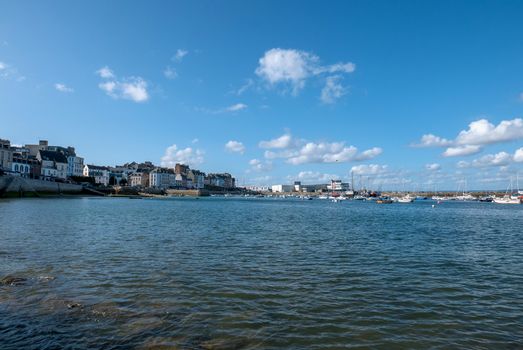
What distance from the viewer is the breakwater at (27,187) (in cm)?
8794

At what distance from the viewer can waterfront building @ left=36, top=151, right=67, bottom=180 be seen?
140 m

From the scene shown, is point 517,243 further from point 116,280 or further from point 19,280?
point 19,280

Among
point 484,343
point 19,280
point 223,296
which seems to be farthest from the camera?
point 19,280

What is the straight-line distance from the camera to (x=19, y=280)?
43.6 feet

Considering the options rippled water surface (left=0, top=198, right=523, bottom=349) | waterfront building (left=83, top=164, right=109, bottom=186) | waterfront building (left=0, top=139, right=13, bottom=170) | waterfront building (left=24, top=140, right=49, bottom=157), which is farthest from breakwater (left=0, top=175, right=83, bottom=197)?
rippled water surface (left=0, top=198, right=523, bottom=349)

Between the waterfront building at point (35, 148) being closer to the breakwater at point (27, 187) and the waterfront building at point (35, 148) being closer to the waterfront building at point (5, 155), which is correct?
the waterfront building at point (5, 155)

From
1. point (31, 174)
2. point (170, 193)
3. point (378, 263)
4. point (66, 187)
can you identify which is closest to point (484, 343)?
point (378, 263)

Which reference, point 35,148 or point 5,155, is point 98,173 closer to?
point 35,148

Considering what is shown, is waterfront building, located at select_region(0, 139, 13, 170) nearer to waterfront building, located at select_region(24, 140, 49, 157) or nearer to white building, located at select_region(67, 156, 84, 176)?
waterfront building, located at select_region(24, 140, 49, 157)

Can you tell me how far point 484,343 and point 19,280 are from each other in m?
15.7

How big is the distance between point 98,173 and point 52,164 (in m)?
42.7

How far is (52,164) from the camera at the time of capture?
145250mm

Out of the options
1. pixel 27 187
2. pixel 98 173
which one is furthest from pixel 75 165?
pixel 27 187

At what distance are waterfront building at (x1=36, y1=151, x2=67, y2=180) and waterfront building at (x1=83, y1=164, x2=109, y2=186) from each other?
94.2 ft
